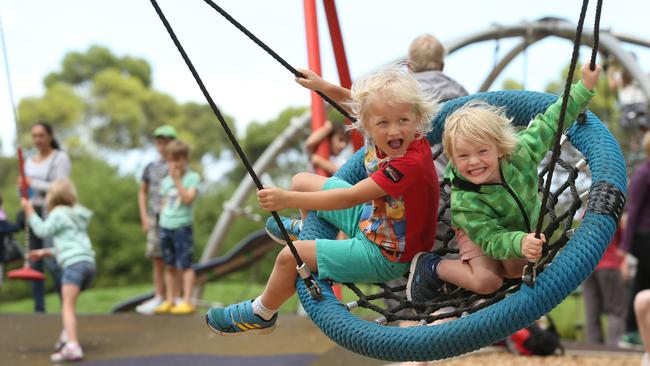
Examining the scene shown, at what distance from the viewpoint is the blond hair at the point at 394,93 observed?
2.53 meters

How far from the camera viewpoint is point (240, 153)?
2.49 metres

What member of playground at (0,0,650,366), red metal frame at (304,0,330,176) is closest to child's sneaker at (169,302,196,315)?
playground at (0,0,650,366)

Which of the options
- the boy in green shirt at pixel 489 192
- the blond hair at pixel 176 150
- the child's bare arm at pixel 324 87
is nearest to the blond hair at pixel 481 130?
the boy in green shirt at pixel 489 192

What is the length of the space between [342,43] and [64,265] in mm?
2209

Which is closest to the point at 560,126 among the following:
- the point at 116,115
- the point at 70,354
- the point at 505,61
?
the point at 70,354

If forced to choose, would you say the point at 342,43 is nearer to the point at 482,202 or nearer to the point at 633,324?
the point at 482,202

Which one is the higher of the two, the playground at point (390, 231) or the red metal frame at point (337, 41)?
the red metal frame at point (337, 41)

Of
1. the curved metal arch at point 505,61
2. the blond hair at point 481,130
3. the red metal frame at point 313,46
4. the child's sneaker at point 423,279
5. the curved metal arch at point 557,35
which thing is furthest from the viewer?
the curved metal arch at point 505,61

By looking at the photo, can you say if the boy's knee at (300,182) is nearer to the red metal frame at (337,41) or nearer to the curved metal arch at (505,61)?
the red metal frame at (337,41)

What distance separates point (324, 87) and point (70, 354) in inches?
124

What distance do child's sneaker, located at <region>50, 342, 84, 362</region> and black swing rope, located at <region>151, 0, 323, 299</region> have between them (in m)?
3.09

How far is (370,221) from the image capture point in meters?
2.75

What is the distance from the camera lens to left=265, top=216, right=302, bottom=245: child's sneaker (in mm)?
3057

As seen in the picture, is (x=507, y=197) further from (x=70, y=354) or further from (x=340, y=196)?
(x=70, y=354)
